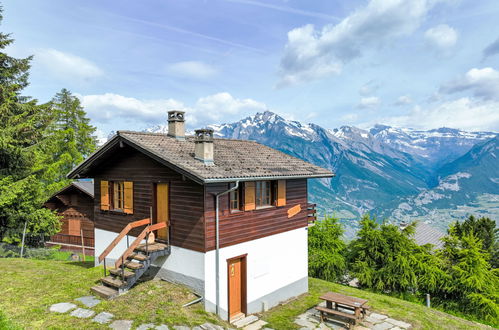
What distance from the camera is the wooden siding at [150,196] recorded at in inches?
425

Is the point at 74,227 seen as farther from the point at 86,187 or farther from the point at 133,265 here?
the point at 133,265

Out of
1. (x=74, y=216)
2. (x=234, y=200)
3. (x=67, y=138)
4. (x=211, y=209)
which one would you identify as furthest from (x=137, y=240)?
(x=67, y=138)

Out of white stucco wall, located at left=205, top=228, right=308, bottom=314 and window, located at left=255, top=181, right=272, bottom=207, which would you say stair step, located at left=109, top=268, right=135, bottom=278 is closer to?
white stucco wall, located at left=205, top=228, right=308, bottom=314

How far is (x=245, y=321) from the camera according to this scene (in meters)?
11.5

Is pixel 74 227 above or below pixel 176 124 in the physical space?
below

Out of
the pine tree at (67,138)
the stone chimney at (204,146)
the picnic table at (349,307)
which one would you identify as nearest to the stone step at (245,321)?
the picnic table at (349,307)

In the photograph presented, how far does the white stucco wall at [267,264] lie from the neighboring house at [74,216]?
58.0ft

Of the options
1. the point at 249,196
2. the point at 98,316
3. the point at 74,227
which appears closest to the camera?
the point at 98,316

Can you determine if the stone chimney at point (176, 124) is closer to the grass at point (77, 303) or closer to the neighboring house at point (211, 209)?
the neighboring house at point (211, 209)

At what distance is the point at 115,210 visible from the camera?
1367 centimetres

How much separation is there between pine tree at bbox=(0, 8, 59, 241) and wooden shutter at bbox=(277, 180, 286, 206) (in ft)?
49.8

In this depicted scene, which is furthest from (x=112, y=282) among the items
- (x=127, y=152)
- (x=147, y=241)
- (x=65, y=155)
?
(x=65, y=155)

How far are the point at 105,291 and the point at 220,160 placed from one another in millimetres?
5585

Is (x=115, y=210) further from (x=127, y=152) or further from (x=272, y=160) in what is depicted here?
(x=272, y=160)
